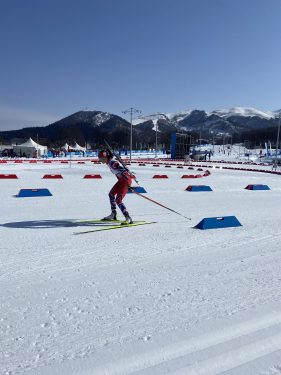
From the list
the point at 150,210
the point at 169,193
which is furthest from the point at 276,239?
the point at 169,193

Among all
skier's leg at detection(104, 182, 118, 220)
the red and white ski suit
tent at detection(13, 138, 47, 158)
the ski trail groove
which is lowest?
tent at detection(13, 138, 47, 158)

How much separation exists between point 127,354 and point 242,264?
2649 mm

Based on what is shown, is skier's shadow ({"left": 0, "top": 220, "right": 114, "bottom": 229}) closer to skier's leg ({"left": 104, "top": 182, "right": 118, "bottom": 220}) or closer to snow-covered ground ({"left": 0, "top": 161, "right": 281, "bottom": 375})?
snow-covered ground ({"left": 0, "top": 161, "right": 281, "bottom": 375})

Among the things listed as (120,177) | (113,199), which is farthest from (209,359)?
(113,199)

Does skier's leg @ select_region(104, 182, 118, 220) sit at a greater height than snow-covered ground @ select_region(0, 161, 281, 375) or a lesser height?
greater

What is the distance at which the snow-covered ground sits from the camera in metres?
2.61

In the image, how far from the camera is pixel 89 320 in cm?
318

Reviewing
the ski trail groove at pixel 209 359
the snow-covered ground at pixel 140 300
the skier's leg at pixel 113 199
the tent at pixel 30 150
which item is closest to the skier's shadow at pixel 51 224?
the snow-covered ground at pixel 140 300

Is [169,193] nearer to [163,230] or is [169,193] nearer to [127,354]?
[163,230]

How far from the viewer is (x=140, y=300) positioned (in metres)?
3.61

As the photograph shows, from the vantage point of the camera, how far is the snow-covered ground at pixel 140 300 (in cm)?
261

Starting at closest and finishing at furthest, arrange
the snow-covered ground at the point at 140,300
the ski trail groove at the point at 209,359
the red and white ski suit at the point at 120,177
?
1. the ski trail groove at the point at 209,359
2. the snow-covered ground at the point at 140,300
3. the red and white ski suit at the point at 120,177

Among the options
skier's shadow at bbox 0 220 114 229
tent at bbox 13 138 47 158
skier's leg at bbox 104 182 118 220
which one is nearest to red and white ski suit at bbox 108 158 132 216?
skier's leg at bbox 104 182 118 220

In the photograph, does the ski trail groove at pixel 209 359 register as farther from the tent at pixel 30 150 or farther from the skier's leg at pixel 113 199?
the tent at pixel 30 150
